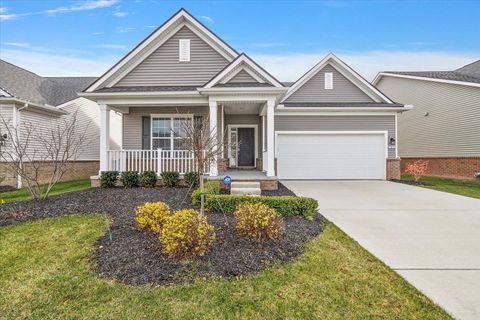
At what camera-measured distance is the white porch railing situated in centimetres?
1086

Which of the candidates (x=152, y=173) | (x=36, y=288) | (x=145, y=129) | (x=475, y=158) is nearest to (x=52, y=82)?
(x=145, y=129)

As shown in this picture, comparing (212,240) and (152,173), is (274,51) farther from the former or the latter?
(212,240)

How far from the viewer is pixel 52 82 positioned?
1705 cm

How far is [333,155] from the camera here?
13859mm

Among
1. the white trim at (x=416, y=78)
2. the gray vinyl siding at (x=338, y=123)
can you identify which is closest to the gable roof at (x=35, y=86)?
the gray vinyl siding at (x=338, y=123)

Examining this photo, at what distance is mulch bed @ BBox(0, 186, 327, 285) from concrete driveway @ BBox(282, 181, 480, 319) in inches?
40.6

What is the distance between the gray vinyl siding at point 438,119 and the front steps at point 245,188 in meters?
12.5

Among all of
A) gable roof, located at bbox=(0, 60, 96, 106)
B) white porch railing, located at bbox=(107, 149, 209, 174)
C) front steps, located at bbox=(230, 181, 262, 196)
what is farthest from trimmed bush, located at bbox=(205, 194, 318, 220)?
gable roof, located at bbox=(0, 60, 96, 106)

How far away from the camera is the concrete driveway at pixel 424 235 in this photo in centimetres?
325

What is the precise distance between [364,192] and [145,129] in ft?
32.7

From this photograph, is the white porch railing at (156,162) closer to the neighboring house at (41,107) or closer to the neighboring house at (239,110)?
the neighboring house at (239,110)

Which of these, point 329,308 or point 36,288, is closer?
point 329,308

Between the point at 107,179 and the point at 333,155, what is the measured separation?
34.7ft

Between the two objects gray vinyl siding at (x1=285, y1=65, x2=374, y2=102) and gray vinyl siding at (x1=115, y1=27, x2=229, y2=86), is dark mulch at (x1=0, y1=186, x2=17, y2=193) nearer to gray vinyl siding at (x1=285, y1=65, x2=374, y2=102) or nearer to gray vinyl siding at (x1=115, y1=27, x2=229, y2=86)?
gray vinyl siding at (x1=115, y1=27, x2=229, y2=86)
